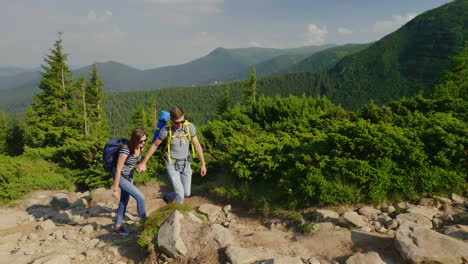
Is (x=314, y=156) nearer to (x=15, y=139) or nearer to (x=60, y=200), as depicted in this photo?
(x=60, y=200)

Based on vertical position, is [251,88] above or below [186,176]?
above

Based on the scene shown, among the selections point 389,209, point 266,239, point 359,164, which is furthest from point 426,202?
point 266,239

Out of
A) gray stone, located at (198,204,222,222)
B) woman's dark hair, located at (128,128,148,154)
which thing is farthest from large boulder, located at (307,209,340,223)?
woman's dark hair, located at (128,128,148,154)

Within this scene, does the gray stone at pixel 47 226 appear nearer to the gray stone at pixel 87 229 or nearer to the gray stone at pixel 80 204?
the gray stone at pixel 87 229

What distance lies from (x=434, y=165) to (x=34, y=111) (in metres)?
29.4

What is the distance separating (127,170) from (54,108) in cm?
2480

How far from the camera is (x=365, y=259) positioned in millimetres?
3393

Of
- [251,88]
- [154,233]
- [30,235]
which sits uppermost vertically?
[251,88]

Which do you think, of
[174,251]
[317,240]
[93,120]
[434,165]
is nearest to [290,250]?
[317,240]

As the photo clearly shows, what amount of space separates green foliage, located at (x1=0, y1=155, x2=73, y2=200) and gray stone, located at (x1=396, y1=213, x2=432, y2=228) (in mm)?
9352

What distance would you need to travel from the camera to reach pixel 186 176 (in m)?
5.45

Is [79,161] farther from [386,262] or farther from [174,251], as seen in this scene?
[386,262]

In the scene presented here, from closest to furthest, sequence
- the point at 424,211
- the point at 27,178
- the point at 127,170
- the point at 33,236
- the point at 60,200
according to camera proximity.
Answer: the point at 424,211
the point at 127,170
the point at 33,236
the point at 60,200
the point at 27,178

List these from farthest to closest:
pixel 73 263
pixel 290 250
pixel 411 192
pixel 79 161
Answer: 1. pixel 79 161
2. pixel 411 192
3. pixel 73 263
4. pixel 290 250
